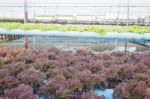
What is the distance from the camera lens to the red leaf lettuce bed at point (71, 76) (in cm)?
316

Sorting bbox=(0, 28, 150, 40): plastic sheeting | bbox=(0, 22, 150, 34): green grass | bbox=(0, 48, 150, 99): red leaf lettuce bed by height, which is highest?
bbox=(0, 22, 150, 34): green grass

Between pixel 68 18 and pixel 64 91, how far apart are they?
32.9 feet

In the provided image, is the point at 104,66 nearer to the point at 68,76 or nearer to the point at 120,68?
the point at 120,68

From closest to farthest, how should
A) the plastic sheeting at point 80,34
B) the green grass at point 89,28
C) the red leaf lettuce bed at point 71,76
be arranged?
the red leaf lettuce bed at point 71,76
the plastic sheeting at point 80,34
the green grass at point 89,28

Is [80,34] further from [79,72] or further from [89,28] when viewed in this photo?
[79,72]

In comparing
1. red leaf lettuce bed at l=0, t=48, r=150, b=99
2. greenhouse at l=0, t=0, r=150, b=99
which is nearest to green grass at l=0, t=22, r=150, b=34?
greenhouse at l=0, t=0, r=150, b=99

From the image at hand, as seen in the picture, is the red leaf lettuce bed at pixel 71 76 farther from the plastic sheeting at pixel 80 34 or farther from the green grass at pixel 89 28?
the green grass at pixel 89 28

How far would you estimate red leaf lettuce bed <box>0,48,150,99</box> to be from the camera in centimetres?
316

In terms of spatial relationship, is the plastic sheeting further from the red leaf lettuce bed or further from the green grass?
the red leaf lettuce bed

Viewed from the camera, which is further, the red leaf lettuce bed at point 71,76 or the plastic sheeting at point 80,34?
the plastic sheeting at point 80,34

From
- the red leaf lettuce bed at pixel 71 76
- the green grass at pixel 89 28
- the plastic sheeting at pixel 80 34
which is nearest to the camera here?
the red leaf lettuce bed at pixel 71 76

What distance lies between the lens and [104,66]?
13.6ft

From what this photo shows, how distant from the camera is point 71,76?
→ 3633mm

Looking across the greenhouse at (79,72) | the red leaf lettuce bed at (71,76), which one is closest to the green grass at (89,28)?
the greenhouse at (79,72)
